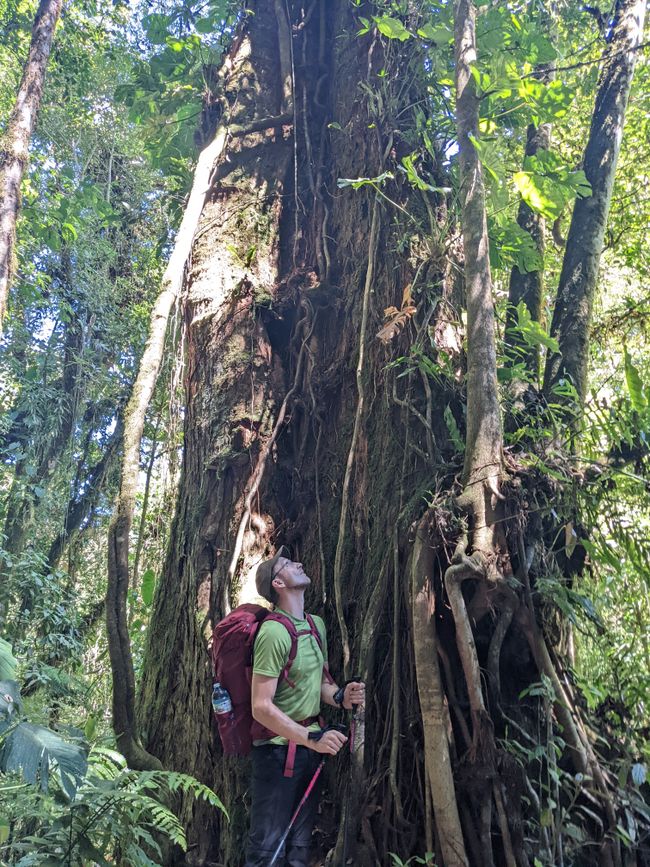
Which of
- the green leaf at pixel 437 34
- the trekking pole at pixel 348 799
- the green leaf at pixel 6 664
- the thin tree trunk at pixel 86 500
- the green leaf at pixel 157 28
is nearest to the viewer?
the green leaf at pixel 6 664

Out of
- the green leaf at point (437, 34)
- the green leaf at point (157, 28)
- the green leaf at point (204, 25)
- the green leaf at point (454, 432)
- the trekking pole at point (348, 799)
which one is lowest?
the trekking pole at point (348, 799)

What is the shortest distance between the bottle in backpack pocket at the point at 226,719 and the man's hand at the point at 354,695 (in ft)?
1.65

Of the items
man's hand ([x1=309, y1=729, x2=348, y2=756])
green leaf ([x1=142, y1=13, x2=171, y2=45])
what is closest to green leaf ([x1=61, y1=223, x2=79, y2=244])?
green leaf ([x1=142, y1=13, x2=171, y2=45])

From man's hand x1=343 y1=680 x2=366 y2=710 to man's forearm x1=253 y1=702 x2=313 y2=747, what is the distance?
0.25 meters

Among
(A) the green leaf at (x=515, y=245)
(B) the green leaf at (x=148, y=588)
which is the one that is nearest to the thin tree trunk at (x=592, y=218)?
(A) the green leaf at (x=515, y=245)

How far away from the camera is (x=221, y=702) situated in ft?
9.51

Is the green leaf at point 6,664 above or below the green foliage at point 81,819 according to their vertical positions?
above

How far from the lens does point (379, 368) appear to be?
3908mm

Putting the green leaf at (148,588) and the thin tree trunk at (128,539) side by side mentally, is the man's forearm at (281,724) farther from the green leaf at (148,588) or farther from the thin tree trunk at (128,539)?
the green leaf at (148,588)

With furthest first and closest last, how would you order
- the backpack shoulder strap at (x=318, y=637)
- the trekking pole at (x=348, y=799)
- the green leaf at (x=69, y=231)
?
1. the green leaf at (x=69, y=231)
2. the backpack shoulder strap at (x=318, y=637)
3. the trekking pole at (x=348, y=799)

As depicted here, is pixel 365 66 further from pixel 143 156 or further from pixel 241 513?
pixel 143 156

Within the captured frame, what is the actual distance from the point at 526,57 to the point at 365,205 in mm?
1496

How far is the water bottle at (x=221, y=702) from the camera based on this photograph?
2.89 meters

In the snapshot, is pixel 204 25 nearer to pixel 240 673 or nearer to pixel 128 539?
pixel 128 539
